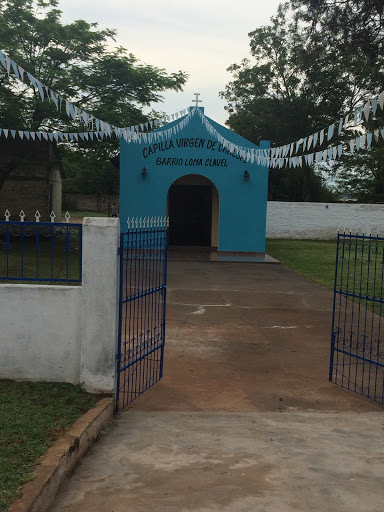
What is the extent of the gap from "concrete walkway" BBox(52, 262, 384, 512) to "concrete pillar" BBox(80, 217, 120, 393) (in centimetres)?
48

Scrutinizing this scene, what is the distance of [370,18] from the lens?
45.1 ft

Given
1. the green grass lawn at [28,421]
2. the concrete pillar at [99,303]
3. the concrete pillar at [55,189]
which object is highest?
the concrete pillar at [55,189]

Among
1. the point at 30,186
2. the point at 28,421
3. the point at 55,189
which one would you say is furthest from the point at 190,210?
the point at 28,421

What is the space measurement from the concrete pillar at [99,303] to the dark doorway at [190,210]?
15.5m

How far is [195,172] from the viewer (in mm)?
17219

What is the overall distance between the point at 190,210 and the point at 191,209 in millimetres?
58

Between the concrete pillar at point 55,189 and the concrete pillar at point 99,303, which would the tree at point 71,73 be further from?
the concrete pillar at point 99,303

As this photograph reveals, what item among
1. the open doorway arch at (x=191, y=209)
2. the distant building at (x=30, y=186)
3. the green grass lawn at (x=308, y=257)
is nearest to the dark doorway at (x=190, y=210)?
the open doorway arch at (x=191, y=209)

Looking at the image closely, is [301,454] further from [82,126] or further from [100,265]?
[82,126]

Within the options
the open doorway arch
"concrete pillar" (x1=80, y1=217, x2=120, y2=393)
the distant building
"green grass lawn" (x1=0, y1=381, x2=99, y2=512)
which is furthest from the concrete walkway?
the distant building

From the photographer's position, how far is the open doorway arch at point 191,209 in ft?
66.3

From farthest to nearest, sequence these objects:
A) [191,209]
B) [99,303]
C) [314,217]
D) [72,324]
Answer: [314,217] → [191,209] → [72,324] → [99,303]

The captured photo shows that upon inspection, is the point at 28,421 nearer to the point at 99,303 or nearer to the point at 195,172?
the point at 99,303

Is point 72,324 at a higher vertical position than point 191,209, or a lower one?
lower
